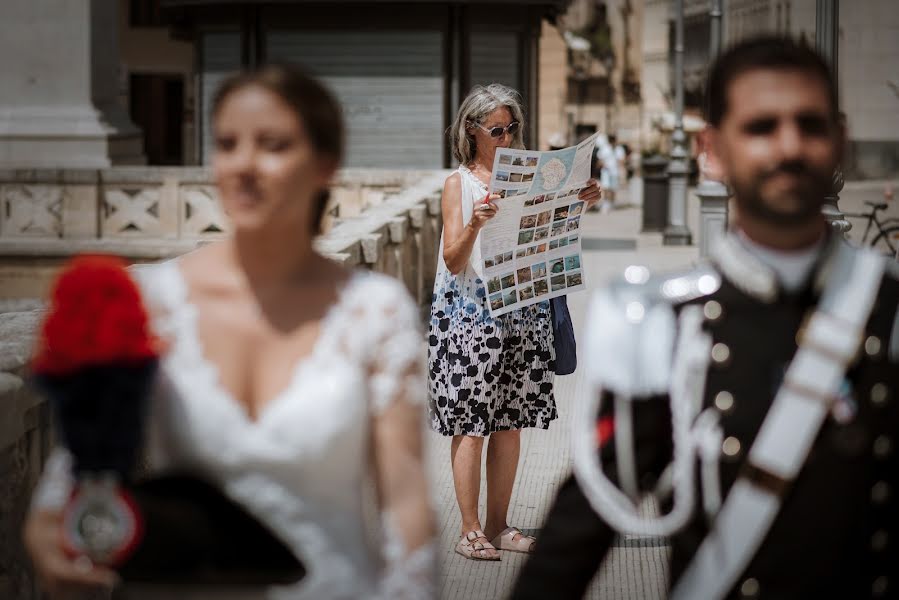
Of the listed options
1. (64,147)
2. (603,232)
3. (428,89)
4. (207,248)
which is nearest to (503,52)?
(428,89)

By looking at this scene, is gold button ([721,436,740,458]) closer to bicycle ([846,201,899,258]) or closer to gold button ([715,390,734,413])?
gold button ([715,390,734,413])

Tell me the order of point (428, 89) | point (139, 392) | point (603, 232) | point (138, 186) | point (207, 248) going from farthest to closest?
1. point (603, 232)
2. point (428, 89)
3. point (138, 186)
4. point (207, 248)
5. point (139, 392)

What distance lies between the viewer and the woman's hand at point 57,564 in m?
2.70

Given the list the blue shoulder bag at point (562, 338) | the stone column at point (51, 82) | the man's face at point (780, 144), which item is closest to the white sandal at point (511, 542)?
the blue shoulder bag at point (562, 338)

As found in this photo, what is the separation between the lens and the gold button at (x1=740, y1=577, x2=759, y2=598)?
2711 mm

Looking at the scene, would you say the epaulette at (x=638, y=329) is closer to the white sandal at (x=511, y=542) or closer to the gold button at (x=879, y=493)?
the gold button at (x=879, y=493)

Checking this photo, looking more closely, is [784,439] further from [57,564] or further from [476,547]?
[476,547]

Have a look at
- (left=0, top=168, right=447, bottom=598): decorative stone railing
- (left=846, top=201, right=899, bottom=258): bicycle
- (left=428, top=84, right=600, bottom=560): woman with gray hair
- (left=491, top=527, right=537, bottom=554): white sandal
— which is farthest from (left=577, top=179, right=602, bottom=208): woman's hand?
(left=846, top=201, right=899, bottom=258): bicycle

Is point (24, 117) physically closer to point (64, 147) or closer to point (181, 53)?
point (64, 147)

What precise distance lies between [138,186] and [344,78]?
7090 millimetres

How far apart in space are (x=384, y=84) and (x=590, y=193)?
20.8m

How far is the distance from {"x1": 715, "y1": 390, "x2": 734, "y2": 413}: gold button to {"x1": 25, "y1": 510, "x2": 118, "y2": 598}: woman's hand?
982mm

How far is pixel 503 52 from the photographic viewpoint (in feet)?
91.2

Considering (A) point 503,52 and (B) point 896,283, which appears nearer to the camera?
(B) point 896,283
